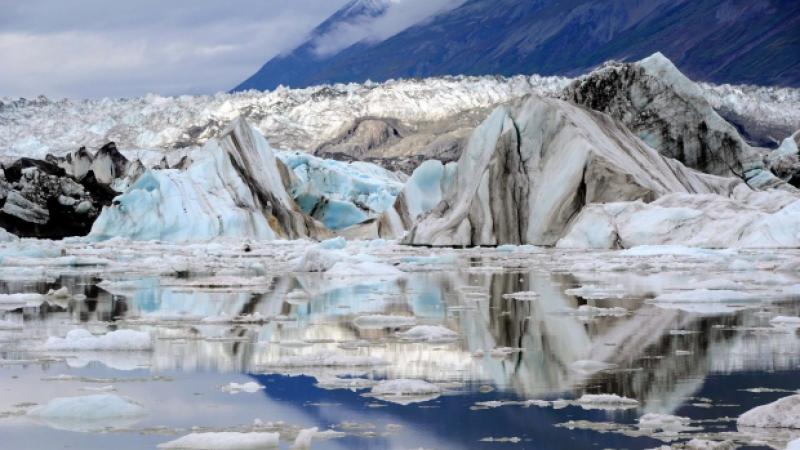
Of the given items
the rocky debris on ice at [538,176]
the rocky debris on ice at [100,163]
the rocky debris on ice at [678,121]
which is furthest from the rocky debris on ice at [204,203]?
the rocky debris on ice at [100,163]

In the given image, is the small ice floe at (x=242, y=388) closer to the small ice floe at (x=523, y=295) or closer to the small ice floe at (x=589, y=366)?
the small ice floe at (x=589, y=366)

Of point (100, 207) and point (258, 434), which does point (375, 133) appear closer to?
point (100, 207)

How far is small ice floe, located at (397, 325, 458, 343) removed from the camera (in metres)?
7.09

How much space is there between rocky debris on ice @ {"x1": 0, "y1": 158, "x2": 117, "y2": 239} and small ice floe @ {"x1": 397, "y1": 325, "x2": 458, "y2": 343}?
2718 cm

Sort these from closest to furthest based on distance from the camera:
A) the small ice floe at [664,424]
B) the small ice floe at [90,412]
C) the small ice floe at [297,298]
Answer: the small ice floe at [664,424]
the small ice floe at [90,412]
the small ice floe at [297,298]

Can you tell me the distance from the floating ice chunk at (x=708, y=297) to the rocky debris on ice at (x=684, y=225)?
33.8 feet

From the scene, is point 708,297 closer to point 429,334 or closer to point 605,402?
point 429,334

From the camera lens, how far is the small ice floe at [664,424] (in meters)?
4.18

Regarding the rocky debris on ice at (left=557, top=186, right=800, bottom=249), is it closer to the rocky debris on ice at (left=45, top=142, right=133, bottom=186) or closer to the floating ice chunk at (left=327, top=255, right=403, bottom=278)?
the floating ice chunk at (left=327, top=255, right=403, bottom=278)

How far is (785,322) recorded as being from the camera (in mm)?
7676

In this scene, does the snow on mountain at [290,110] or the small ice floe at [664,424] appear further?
the snow on mountain at [290,110]

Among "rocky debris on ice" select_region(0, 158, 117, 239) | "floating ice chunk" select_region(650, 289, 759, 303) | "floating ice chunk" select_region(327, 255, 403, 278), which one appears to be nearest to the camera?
"floating ice chunk" select_region(650, 289, 759, 303)

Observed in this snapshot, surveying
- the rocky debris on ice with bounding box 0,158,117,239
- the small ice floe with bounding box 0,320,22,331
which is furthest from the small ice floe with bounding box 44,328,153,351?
the rocky debris on ice with bounding box 0,158,117,239

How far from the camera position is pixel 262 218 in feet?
95.5
